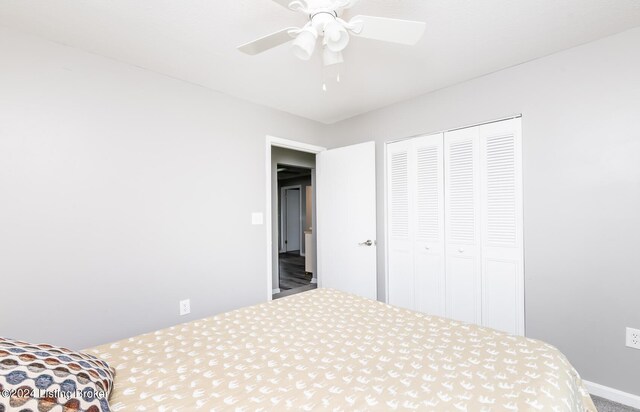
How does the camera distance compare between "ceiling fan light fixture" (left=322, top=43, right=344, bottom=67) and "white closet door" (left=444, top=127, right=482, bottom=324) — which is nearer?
"ceiling fan light fixture" (left=322, top=43, right=344, bottom=67)

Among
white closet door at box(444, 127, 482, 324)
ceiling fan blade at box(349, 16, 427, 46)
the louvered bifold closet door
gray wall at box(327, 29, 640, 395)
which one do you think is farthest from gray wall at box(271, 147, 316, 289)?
ceiling fan blade at box(349, 16, 427, 46)

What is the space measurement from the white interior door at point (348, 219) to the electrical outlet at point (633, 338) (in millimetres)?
1905

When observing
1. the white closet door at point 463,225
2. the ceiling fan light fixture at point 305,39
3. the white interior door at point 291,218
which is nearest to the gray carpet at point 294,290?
the white closet door at point 463,225

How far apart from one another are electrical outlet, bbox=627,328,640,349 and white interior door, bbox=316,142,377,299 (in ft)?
6.25

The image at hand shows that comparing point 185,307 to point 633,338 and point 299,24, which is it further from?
point 633,338

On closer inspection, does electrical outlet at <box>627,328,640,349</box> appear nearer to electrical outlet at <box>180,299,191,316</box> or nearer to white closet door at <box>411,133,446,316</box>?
white closet door at <box>411,133,446,316</box>

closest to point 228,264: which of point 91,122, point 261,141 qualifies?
point 261,141

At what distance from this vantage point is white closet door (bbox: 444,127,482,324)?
2570mm

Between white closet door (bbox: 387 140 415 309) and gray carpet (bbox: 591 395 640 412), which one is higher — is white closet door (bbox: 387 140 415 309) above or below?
above

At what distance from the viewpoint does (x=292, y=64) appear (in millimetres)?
2324

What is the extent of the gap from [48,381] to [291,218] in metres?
7.91

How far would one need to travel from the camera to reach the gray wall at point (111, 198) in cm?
187

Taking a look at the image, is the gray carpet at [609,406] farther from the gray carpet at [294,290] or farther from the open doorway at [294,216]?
the open doorway at [294,216]

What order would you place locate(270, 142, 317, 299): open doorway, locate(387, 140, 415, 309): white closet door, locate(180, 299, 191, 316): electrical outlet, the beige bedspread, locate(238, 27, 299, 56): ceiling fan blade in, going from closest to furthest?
the beige bedspread
locate(238, 27, 299, 56): ceiling fan blade
locate(180, 299, 191, 316): electrical outlet
locate(387, 140, 415, 309): white closet door
locate(270, 142, 317, 299): open doorway
